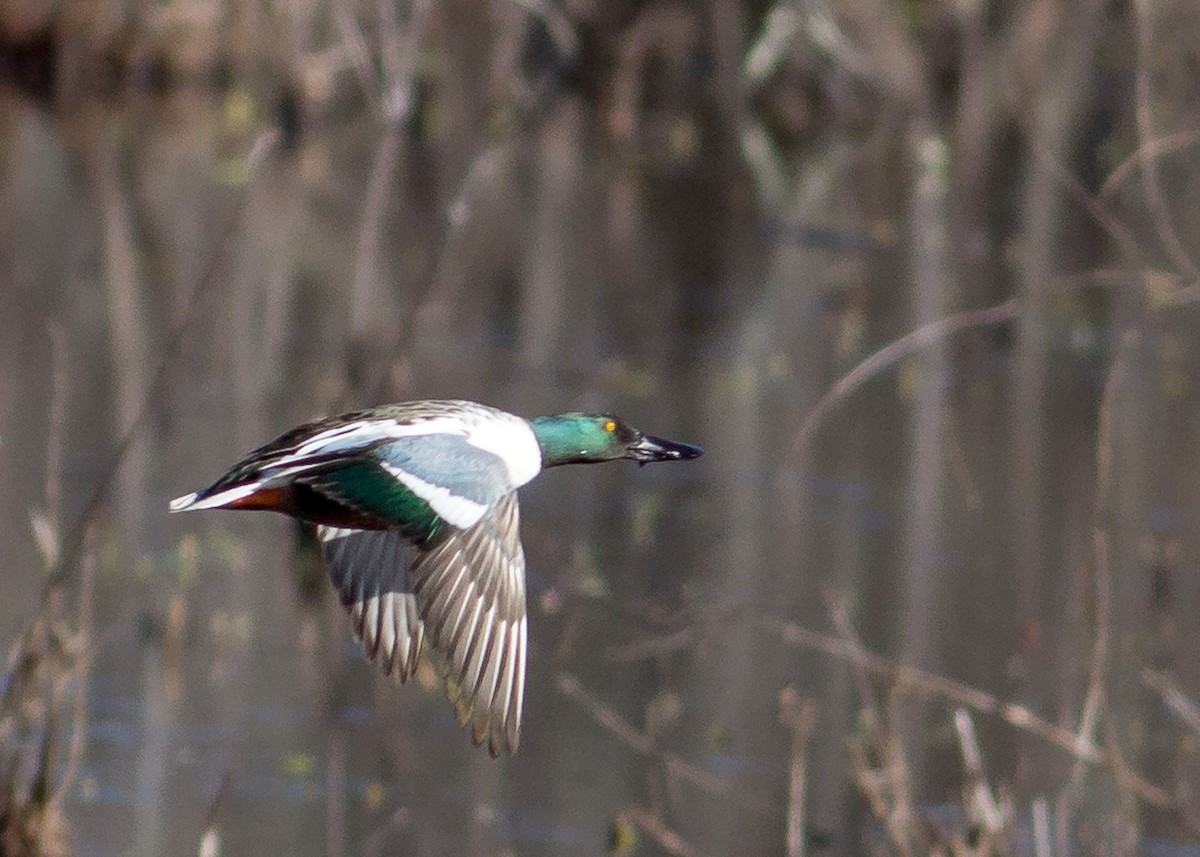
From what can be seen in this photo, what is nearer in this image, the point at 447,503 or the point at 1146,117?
the point at 447,503

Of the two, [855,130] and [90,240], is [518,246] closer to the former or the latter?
[90,240]

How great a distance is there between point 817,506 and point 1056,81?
18.3 metres

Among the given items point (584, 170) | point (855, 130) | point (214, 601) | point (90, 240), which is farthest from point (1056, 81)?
point (214, 601)

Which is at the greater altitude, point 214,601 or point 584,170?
point 584,170

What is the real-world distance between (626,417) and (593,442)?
758 centimetres

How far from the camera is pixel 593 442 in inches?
183

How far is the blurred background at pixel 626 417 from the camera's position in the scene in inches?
254

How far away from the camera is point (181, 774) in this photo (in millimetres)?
8000

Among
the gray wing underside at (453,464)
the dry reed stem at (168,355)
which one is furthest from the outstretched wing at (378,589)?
the dry reed stem at (168,355)

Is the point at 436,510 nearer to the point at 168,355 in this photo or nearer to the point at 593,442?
the point at 593,442

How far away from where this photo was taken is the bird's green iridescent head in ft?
15.0

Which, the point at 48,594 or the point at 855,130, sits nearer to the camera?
the point at 48,594

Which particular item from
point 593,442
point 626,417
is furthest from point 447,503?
point 626,417

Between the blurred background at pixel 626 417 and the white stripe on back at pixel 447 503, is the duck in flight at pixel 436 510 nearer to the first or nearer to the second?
the white stripe on back at pixel 447 503
